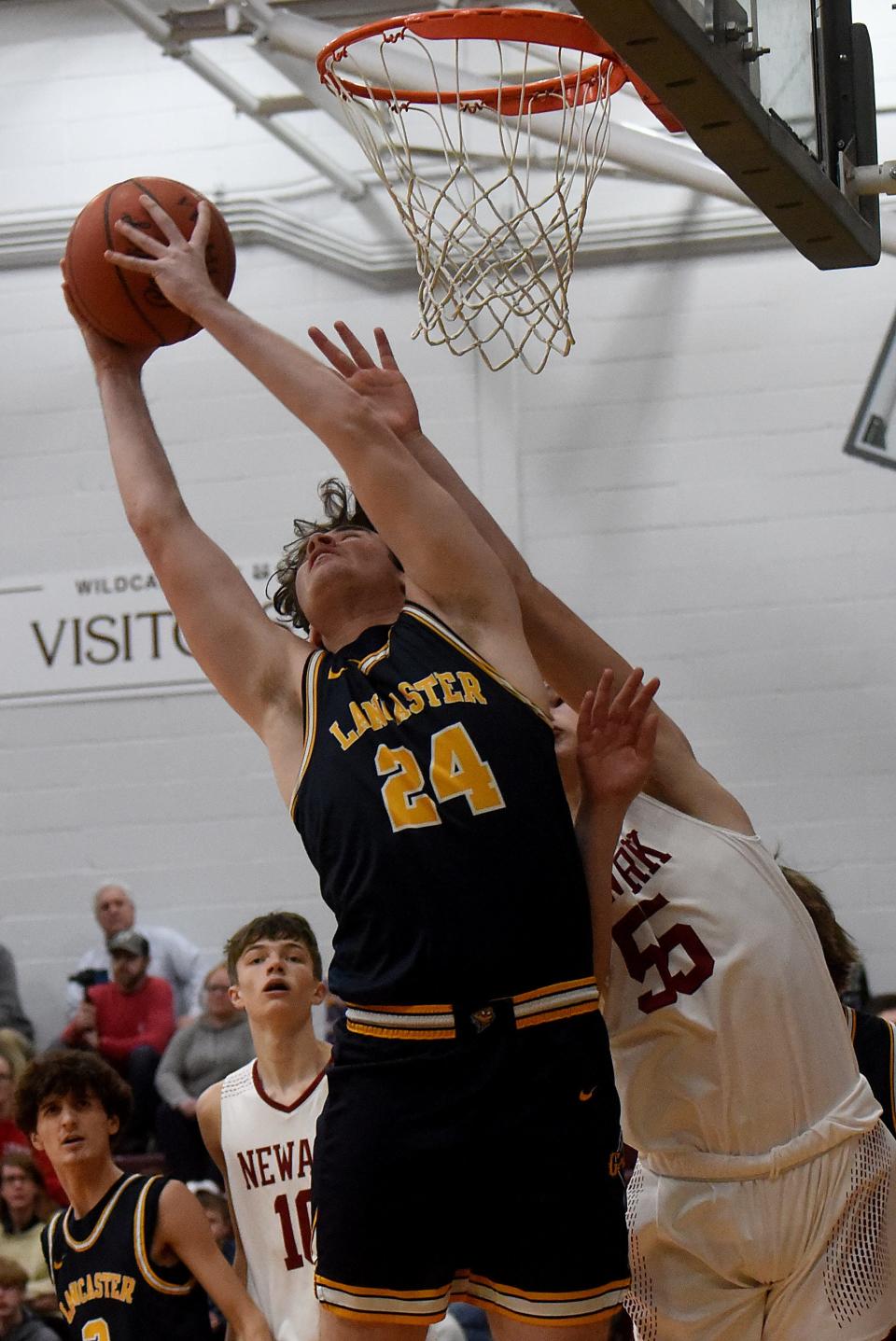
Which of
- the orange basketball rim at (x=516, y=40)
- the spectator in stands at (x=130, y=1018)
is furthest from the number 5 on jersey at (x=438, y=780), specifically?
the spectator in stands at (x=130, y=1018)

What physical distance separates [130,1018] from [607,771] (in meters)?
5.98

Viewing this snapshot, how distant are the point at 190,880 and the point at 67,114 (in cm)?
450

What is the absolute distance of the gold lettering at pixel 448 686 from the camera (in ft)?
8.77

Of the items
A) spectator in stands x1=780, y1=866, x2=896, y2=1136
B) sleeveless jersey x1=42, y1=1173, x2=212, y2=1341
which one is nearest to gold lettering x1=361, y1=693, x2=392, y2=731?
spectator in stands x1=780, y1=866, x2=896, y2=1136

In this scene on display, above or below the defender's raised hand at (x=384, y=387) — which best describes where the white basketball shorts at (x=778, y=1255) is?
below

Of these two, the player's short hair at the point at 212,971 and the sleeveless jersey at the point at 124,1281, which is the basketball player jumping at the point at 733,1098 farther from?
the player's short hair at the point at 212,971

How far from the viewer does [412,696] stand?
2.69m

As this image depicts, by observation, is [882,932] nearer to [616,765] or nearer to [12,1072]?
[12,1072]

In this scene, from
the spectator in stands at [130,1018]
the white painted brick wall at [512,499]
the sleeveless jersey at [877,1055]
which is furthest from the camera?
the white painted brick wall at [512,499]

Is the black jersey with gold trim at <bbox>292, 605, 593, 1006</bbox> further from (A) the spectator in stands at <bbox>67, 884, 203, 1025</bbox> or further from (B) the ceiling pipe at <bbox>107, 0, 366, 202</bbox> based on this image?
(A) the spectator in stands at <bbox>67, 884, 203, 1025</bbox>

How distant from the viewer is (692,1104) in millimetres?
3053

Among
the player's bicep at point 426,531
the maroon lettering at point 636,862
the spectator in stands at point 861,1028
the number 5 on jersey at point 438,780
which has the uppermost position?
the player's bicep at point 426,531

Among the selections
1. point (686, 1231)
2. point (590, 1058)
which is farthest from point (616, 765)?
point (686, 1231)

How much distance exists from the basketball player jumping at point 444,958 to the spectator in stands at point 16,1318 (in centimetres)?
394
